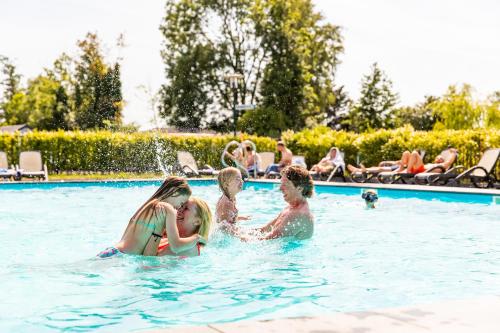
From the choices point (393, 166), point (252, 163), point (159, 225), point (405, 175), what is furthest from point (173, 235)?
point (252, 163)

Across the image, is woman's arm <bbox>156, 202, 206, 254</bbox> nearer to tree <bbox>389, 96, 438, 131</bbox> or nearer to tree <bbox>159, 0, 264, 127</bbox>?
tree <bbox>159, 0, 264, 127</bbox>

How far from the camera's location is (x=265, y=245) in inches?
270

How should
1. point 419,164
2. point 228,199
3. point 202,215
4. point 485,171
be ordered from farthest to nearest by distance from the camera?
point 419,164
point 485,171
point 228,199
point 202,215

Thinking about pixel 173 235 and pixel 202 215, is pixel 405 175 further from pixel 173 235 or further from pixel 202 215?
pixel 173 235

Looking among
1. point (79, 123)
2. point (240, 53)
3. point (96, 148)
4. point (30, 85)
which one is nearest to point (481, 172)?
point (96, 148)

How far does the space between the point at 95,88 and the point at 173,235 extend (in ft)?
140

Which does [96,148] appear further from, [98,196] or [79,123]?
[79,123]

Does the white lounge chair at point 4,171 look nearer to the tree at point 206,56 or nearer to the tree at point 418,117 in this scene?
the tree at point 206,56

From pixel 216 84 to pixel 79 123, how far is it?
13.2 metres

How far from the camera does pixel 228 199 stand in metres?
7.17

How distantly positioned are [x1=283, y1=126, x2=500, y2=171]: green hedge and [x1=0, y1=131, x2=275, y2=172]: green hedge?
10.9 ft

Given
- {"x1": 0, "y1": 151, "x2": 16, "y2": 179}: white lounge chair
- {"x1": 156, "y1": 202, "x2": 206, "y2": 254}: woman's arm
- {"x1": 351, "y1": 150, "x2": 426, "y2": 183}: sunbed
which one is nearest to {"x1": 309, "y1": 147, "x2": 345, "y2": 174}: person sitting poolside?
{"x1": 351, "y1": 150, "x2": 426, "y2": 183}: sunbed

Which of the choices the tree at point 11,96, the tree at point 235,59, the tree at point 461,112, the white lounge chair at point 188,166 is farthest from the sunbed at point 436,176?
the tree at point 11,96

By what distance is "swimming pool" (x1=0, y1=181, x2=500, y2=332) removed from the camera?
4.51 meters
